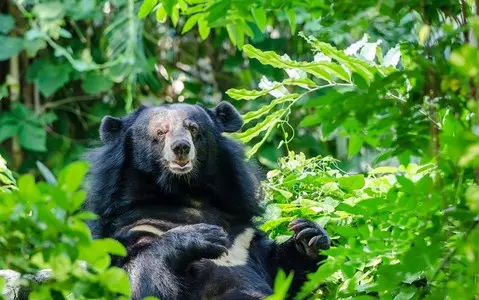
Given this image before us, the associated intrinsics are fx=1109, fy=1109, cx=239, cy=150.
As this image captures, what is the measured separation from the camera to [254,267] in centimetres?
541

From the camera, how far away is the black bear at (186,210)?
16.4ft

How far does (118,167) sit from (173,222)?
18.6 inches

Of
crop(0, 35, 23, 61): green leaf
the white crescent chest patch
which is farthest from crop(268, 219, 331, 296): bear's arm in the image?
crop(0, 35, 23, 61): green leaf

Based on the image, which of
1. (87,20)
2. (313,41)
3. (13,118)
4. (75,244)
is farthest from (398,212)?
(87,20)

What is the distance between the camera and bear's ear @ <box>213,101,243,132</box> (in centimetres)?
603

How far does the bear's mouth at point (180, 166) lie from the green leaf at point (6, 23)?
5313mm

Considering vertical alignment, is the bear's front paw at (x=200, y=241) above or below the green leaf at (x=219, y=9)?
below

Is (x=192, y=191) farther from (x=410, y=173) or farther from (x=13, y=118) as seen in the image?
(x=13, y=118)

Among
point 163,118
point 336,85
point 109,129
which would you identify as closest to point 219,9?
point 336,85

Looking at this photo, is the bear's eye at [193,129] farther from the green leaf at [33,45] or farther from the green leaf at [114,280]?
the green leaf at [33,45]

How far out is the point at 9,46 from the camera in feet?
33.8

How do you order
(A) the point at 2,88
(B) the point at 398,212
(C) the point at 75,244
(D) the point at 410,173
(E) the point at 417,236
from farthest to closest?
(A) the point at 2,88, (D) the point at 410,173, (B) the point at 398,212, (E) the point at 417,236, (C) the point at 75,244

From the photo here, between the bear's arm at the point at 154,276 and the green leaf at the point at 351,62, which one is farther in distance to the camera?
the bear's arm at the point at 154,276

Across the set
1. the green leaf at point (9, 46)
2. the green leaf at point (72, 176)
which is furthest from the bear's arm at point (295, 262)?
the green leaf at point (9, 46)
